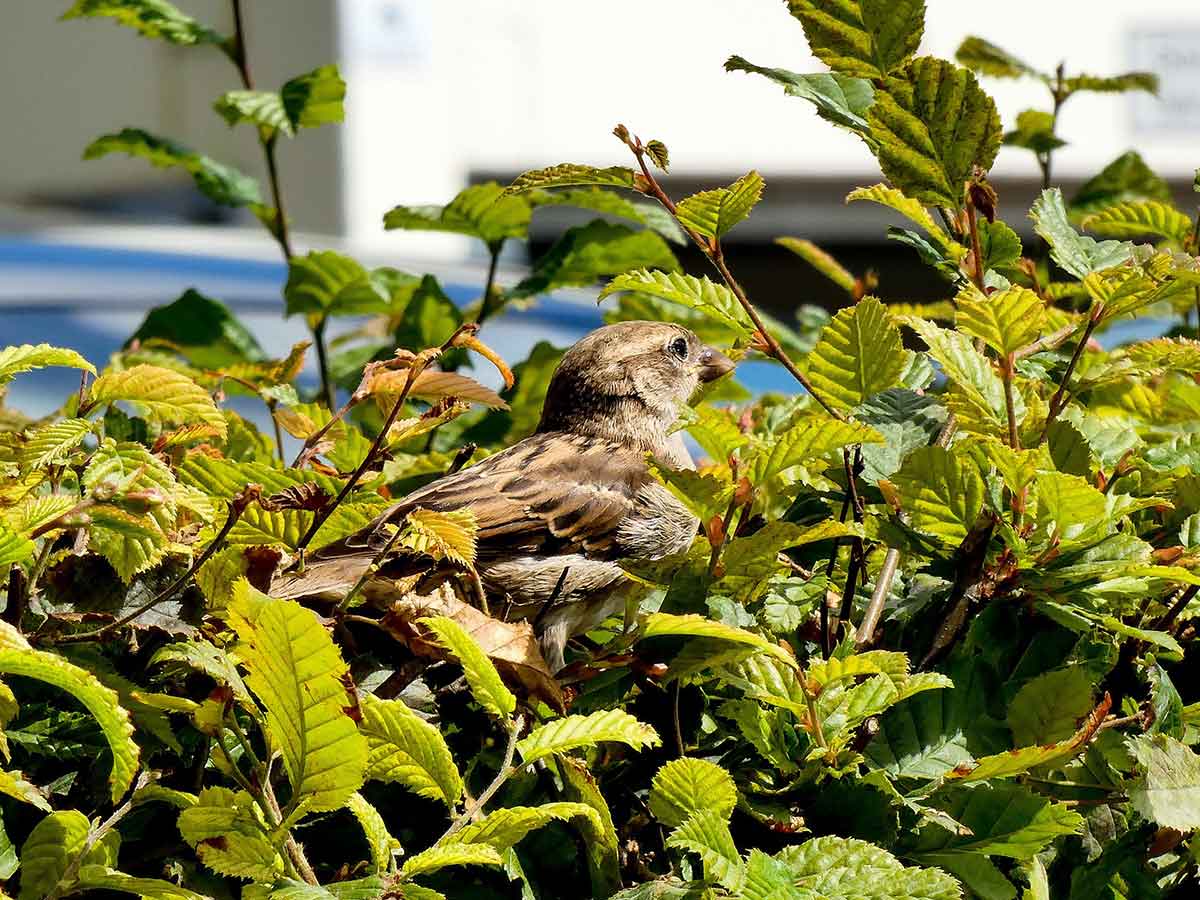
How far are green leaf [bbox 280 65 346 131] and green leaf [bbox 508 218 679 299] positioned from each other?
0.34 m

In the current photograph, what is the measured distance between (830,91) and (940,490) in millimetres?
447

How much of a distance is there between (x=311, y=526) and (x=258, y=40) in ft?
29.3

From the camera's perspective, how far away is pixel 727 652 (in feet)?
3.55

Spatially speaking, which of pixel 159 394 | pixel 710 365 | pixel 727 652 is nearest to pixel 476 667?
pixel 727 652

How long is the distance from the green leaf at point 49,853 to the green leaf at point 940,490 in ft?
1.96

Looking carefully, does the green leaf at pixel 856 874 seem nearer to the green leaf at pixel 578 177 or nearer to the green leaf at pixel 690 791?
the green leaf at pixel 690 791

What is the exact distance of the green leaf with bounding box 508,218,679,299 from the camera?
2129 millimetres

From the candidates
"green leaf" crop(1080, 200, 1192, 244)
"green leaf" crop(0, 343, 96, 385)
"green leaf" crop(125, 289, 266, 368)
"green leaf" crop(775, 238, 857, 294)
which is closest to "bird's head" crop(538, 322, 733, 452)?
"green leaf" crop(775, 238, 857, 294)

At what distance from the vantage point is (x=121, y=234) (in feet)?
19.2

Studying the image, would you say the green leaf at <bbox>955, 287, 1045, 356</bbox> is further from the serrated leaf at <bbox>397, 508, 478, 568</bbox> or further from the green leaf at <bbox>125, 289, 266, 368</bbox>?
the green leaf at <bbox>125, 289, 266, 368</bbox>

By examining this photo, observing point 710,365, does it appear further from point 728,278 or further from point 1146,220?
point 728,278

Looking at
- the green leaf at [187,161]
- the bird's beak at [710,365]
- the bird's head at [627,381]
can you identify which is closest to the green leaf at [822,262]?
the bird's head at [627,381]

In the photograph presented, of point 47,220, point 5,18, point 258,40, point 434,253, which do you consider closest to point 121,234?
point 47,220

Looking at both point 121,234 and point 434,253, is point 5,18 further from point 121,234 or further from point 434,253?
point 121,234
